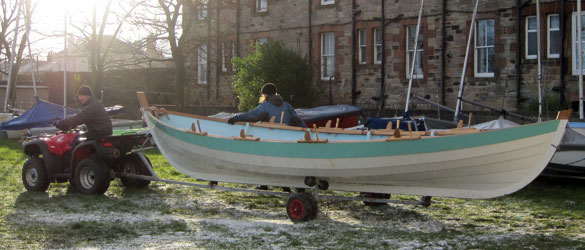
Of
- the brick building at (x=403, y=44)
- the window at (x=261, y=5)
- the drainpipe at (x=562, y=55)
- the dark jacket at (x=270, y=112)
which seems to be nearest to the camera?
Result: the dark jacket at (x=270, y=112)

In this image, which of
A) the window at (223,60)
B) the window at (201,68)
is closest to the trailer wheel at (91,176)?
the window at (223,60)

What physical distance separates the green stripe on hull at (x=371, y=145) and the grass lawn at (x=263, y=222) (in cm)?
95

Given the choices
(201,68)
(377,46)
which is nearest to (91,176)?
(377,46)

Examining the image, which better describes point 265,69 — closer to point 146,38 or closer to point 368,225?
point 146,38

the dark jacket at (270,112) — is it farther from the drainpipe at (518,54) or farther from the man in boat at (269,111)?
the drainpipe at (518,54)

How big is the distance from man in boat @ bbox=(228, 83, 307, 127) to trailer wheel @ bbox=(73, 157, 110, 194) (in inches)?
93.6

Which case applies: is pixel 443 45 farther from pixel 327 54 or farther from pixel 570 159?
pixel 570 159

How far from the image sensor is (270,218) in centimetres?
1068

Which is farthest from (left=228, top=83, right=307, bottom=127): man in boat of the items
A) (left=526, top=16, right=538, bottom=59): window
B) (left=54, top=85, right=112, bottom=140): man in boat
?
(left=526, top=16, right=538, bottom=59): window

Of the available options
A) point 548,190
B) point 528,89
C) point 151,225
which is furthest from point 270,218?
point 528,89

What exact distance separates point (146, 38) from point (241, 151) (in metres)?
22.2

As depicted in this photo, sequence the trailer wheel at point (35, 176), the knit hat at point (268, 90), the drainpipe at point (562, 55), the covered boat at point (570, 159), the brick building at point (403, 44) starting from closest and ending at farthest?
1. the knit hat at point (268, 90)
2. the trailer wheel at point (35, 176)
3. the covered boat at point (570, 159)
4. the drainpipe at point (562, 55)
5. the brick building at point (403, 44)

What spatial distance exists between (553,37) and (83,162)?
56.4 ft

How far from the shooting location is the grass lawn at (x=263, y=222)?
8734 mm
